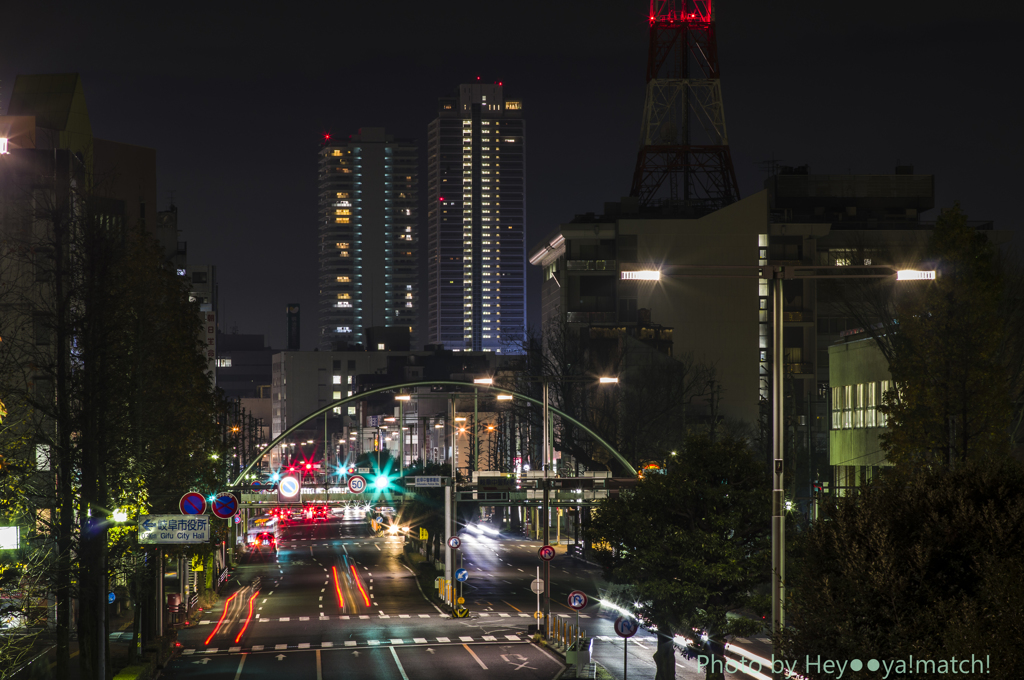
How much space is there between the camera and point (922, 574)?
44.2 ft

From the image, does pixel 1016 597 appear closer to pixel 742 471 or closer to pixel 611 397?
pixel 742 471

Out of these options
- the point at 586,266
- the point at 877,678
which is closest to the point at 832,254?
the point at 586,266

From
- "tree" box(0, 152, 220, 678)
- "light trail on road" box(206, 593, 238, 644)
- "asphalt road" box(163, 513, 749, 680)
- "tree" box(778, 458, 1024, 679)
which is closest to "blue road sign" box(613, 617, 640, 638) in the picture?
"asphalt road" box(163, 513, 749, 680)

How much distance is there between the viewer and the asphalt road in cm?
4066

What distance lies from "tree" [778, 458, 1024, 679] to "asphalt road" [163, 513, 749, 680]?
25.4m

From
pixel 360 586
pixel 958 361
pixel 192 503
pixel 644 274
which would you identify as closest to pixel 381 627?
pixel 360 586

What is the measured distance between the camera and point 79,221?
27.7 m

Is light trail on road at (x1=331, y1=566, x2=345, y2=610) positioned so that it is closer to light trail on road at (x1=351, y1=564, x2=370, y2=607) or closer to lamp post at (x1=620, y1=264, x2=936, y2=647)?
light trail on road at (x1=351, y1=564, x2=370, y2=607)

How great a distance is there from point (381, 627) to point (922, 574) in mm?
41869

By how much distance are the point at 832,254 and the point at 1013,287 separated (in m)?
76.9

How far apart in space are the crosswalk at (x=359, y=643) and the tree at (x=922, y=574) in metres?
34.0

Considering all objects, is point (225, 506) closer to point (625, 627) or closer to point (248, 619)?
point (625, 627)

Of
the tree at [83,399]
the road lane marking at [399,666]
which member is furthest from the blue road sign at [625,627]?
the tree at [83,399]

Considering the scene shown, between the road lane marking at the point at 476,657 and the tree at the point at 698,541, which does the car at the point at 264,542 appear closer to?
the road lane marking at the point at 476,657
